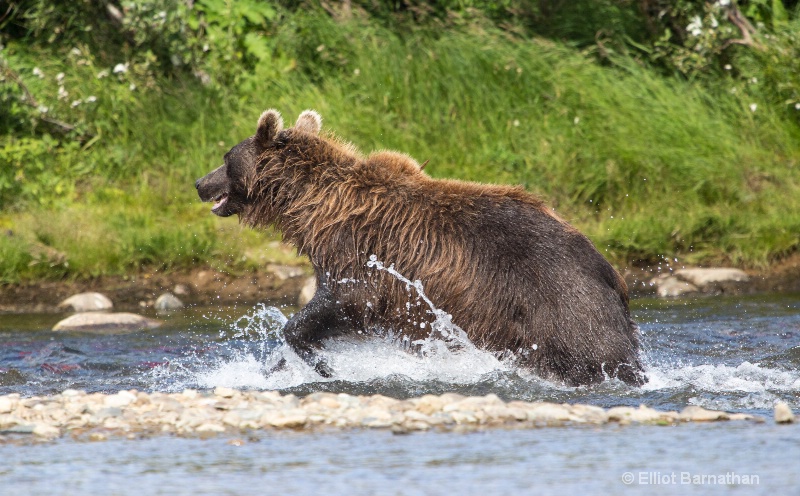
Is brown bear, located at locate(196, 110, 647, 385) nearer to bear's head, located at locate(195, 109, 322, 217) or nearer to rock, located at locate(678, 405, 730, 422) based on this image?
bear's head, located at locate(195, 109, 322, 217)

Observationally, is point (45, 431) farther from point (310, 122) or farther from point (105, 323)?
point (105, 323)

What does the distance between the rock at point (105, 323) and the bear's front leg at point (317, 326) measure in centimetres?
264

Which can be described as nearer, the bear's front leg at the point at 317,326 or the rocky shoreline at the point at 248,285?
the bear's front leg at the point at 317,326

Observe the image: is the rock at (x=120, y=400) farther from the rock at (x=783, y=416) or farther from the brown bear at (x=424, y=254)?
the rock at (x=783, y=416)

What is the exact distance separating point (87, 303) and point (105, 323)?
1086 mm

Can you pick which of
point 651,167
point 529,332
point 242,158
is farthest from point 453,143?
point 529,332

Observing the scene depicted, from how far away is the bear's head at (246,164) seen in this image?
654cm

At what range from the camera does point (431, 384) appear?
613 centimetres

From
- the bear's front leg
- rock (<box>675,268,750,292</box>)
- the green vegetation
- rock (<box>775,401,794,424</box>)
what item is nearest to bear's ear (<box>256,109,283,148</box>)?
the bear's front leg

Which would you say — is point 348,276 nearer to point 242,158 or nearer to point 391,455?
point 242,158

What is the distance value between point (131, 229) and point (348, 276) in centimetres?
486

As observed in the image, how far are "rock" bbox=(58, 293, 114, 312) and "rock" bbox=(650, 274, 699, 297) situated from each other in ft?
15.3

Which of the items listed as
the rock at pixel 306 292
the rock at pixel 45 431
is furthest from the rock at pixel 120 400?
the rock at pixel 306 292

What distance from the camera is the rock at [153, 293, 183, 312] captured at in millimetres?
9727
